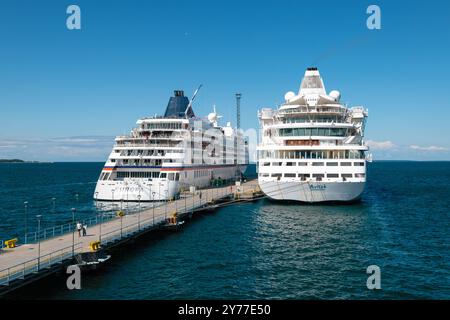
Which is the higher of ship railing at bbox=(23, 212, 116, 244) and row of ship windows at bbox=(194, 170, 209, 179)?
row of ship windows at bbox=(194, 170, 209, 179)

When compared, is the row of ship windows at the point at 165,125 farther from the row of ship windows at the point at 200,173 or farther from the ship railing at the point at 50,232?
the ship railing at the point at 50,232

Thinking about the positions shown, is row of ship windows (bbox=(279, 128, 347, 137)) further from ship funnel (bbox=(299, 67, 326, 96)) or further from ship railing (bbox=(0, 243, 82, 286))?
ship railing (bbox=(0, 243, 82, 286))

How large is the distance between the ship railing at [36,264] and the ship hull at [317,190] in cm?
3607

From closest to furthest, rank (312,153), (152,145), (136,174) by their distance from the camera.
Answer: (312,153) → (136,174) → (152,145)

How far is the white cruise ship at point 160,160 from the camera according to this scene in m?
70.0

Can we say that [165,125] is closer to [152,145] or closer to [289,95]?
[152,145]

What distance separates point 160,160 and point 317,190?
99.0ft

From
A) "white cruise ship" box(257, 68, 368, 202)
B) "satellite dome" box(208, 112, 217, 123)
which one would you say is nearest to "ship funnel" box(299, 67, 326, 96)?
"white cruise ship" box(257, 68, 368, 202)

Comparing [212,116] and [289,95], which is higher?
[212,116]

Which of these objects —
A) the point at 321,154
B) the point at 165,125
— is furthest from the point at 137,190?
the point at 321,154

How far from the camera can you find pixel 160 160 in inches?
2938

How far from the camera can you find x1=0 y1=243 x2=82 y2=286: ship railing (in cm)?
2642

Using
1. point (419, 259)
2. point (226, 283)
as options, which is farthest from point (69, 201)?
point (419, 259)

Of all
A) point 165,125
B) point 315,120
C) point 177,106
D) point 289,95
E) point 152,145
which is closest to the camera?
point 315,120
